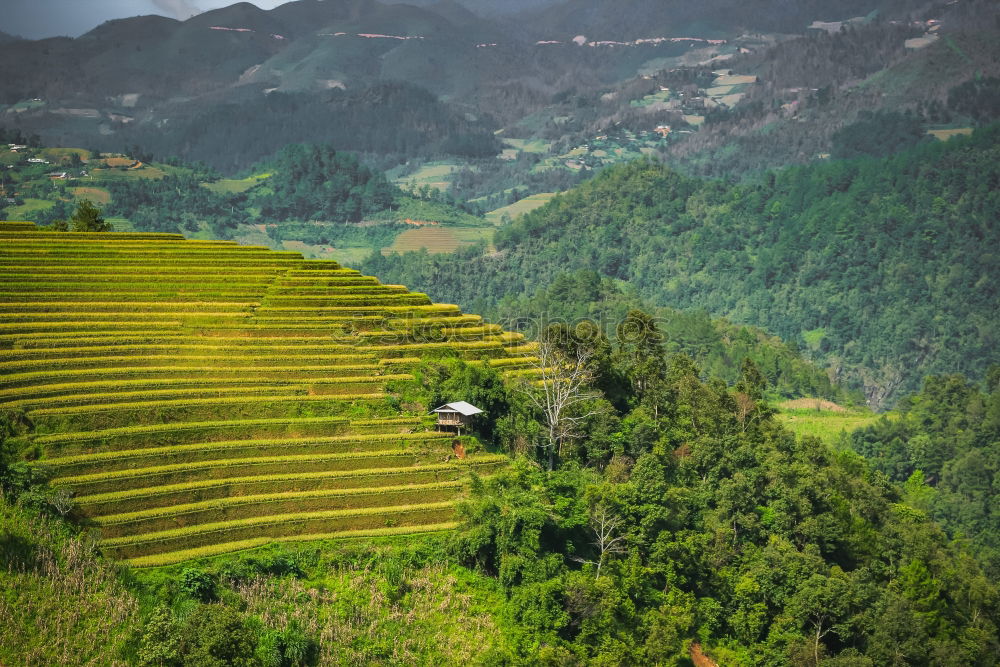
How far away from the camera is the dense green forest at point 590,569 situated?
40719mm

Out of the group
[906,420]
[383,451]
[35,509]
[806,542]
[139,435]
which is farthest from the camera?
[906,420]

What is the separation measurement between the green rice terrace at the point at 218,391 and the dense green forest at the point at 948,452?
58.7 metres

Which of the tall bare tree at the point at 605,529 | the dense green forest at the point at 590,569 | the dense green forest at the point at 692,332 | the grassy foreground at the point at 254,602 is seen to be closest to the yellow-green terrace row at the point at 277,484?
the dense green forest at the point at 590,569

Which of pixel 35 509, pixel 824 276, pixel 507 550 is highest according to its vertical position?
pixel 35 509

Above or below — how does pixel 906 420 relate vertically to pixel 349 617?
below

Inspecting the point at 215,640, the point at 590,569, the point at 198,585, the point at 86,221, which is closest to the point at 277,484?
the point at 198,585

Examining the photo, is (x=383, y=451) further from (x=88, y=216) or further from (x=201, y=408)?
(x=88, y=216)

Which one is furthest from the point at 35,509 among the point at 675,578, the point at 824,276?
the point at 824,276

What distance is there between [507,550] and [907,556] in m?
27.0

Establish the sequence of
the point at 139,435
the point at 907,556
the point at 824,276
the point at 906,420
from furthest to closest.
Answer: the point at 824,276, the point at 906,420, the point at 907,556, the point at 139,435

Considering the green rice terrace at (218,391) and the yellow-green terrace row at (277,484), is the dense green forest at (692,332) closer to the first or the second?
the green rice terrace at (218,391)

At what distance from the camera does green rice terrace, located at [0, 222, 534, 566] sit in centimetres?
4600

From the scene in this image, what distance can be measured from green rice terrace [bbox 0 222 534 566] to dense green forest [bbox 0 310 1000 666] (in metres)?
1.43

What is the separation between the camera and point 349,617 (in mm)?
43500
